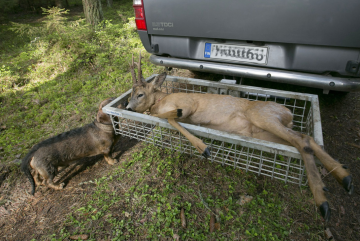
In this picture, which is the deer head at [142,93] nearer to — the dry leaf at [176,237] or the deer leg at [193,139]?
the deer leg at [193,139]

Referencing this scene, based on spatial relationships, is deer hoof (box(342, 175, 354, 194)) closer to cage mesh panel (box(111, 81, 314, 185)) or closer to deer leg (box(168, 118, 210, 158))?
cage mesh panel (box(111, 81, 314, 185))

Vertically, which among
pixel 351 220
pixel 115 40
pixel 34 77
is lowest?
pixel 351 220

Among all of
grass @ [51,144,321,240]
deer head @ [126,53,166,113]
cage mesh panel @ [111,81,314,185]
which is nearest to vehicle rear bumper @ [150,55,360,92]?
cage mesh panel @ [111,81,314,185]

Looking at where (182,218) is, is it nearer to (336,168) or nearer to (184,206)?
(184,206)

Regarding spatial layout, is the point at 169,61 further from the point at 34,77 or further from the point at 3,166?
the point at 34,77

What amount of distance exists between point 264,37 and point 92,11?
24.7 feet

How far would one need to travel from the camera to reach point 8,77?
6484 millimetres

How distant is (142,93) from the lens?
11.8ft

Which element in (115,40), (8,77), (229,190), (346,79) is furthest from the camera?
(115,40)

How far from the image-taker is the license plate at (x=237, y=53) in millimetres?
3697

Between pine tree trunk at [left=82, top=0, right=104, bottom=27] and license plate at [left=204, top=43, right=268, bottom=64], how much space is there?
6.47 metres

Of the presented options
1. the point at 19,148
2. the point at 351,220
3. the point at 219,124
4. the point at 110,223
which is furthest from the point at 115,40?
the point at 351,220

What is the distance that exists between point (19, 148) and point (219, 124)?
3.65 metres

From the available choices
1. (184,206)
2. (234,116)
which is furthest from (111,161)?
(234,116)
